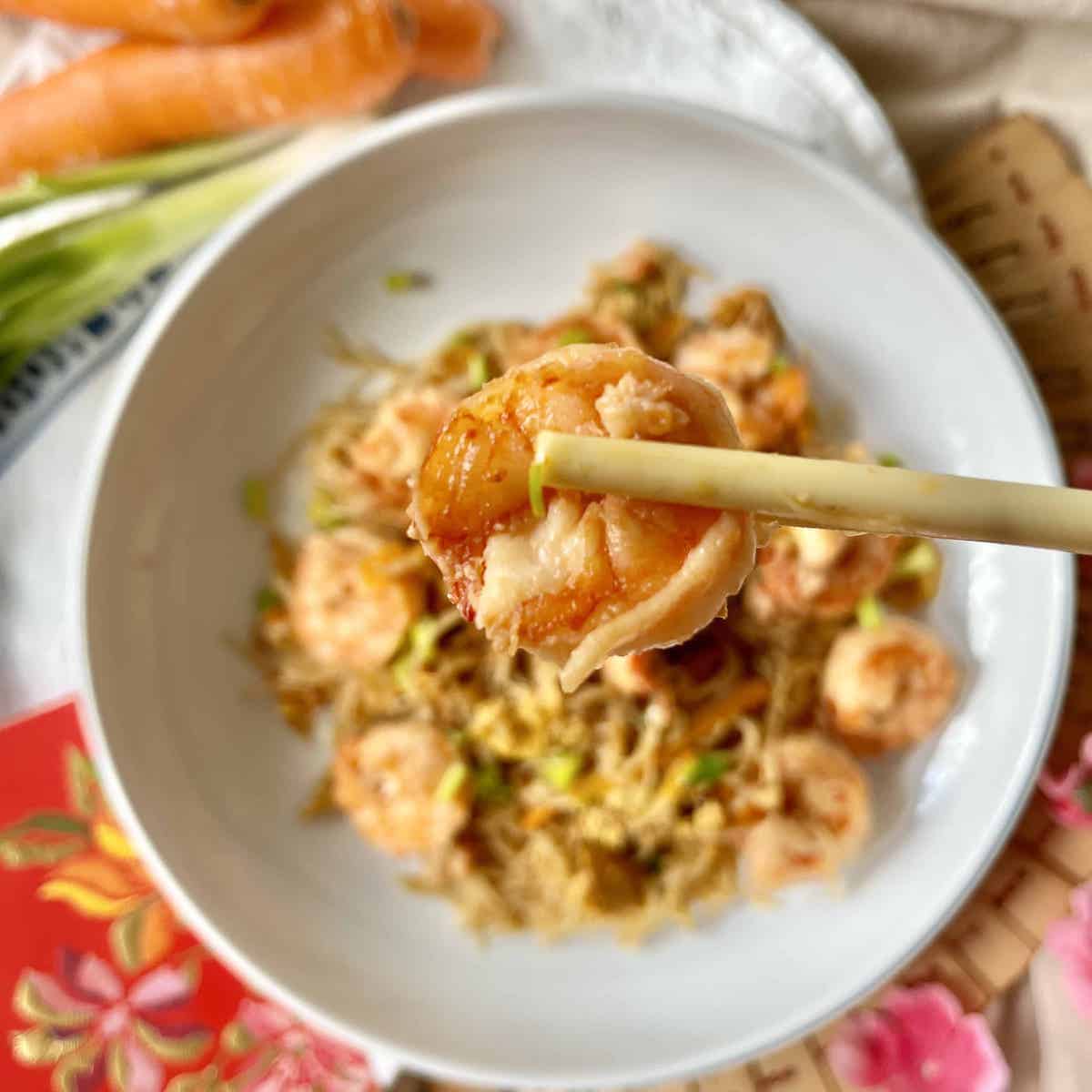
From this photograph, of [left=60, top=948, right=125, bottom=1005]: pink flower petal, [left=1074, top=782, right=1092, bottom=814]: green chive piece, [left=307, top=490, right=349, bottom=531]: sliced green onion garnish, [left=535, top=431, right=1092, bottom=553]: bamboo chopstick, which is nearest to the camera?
[left=535, top=431, right=1092, bottom=553]: bamboo chopstick

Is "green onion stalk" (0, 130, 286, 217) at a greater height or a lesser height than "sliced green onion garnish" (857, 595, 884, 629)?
greater

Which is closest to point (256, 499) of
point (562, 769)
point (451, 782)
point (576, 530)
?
point (451, 782)

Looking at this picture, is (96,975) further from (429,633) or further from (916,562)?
(916,562)

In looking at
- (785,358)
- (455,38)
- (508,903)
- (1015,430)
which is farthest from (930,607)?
(455,38)

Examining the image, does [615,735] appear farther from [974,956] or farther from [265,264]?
[265,264]

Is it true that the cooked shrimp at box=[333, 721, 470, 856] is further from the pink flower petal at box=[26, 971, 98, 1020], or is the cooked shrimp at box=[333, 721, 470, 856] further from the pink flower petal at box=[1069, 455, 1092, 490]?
the pink flower petal at box=[1069, 455, 1092, 490]

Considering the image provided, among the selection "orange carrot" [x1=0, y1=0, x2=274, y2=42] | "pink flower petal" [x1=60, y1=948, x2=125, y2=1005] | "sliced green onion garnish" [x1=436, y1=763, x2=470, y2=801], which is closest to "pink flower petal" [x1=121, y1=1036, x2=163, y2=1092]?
"pink flower petal" [x1=60, y1=948, x2=125, y2=1005]
